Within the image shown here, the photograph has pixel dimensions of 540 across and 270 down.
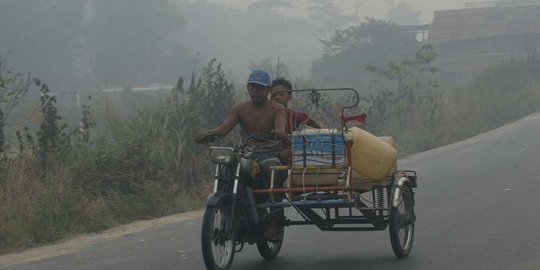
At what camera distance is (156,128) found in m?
13.6

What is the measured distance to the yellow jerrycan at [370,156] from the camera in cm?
750

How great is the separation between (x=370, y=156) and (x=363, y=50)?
165ft

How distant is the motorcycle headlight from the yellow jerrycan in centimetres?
97

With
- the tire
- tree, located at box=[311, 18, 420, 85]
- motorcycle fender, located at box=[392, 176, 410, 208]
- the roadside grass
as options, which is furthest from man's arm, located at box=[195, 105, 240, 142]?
tree, located at box=[311, 18, 420, 85]

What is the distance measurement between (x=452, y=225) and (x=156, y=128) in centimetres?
528

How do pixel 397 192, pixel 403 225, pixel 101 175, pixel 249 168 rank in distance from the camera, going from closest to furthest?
1. pixel 249 168
2. pixel 397 192
3. pixel 403 225
4. pixel 101 175

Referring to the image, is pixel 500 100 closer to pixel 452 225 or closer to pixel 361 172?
pixel 452 225

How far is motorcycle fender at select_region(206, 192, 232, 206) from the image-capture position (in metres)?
6.82

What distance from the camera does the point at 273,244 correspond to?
8203mm

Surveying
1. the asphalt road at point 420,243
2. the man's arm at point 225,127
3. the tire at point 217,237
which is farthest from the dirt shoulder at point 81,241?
the tire at point 217,237

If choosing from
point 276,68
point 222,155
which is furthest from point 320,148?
point 276,68

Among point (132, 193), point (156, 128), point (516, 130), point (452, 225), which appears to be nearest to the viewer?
point (452, 225)

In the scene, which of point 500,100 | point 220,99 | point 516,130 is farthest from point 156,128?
point 500,100

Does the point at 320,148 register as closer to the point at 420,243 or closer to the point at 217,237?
the point at 217,237
